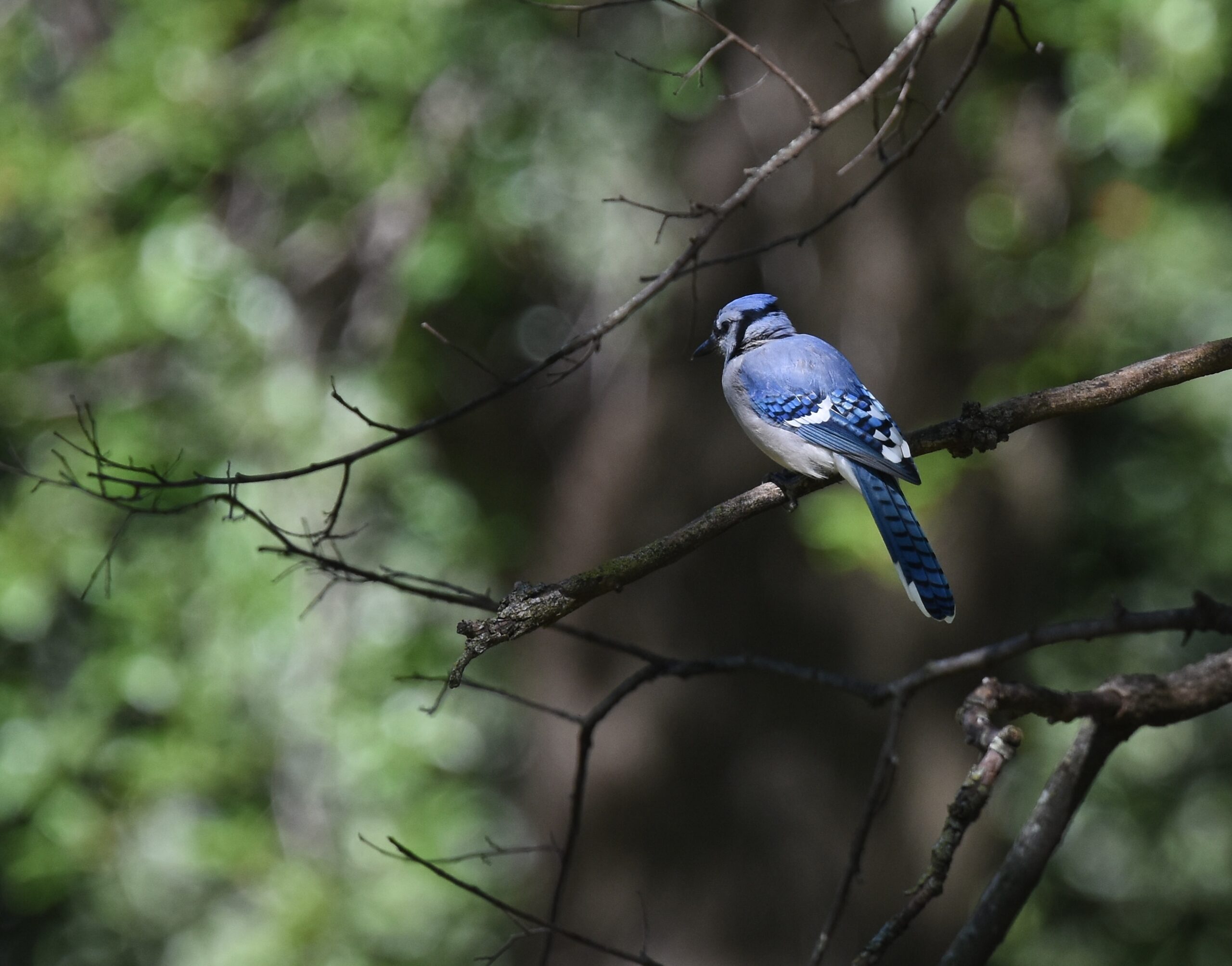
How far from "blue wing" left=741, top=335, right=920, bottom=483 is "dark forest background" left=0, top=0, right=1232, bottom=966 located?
2.31 feet

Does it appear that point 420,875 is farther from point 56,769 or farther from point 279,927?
point 56,769

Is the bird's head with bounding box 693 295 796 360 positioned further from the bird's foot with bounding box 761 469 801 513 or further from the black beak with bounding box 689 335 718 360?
the bird's foot with bounding box 761 469 801 513

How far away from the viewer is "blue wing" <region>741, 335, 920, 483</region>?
104 inches

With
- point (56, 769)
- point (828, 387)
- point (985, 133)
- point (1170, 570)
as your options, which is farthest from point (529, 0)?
point (1170, 570)

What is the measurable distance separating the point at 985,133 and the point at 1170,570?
2.21 metres

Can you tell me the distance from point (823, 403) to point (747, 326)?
493 mm

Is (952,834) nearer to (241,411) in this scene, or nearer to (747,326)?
(747,326)

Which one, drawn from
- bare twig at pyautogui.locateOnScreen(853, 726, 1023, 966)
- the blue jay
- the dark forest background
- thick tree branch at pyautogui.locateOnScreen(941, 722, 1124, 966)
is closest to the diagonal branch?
the blue jay

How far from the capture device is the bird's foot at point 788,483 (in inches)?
80.3

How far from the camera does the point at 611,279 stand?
17.8ft

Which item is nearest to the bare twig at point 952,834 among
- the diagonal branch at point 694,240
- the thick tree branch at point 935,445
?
the thick tree branch at point 935,445

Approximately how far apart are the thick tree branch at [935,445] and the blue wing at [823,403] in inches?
14.6

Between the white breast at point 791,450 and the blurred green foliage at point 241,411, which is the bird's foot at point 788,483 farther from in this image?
the blurred green foliage at point 241,411

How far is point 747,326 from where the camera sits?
3.29 meters
